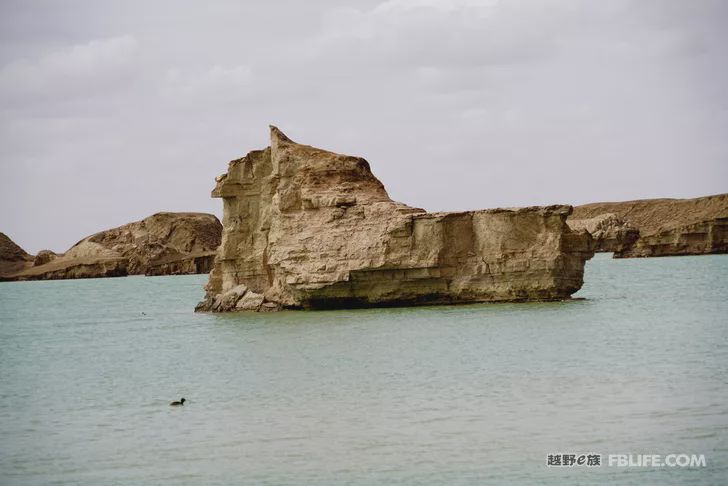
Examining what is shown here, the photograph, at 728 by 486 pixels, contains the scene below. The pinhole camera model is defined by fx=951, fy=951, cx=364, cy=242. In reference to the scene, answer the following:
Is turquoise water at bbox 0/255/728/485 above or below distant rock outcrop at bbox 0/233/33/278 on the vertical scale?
below

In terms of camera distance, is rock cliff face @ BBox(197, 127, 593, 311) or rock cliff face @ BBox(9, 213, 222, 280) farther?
rock cliff face @ BBox(9, 213, 222, 280)

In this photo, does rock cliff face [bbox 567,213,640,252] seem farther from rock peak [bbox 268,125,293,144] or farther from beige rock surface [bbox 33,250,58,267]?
rock peak [bbox 268,125,293,144]

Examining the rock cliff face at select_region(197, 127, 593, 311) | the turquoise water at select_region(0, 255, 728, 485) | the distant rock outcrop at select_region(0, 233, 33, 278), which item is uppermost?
the distant rock outcrop at select_region(0, 233, 33, 278)

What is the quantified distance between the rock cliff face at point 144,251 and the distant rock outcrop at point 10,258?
131 centimetres

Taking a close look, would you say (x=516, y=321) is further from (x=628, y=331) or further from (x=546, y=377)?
(x=546, y=377)

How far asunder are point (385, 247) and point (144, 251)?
102 meters

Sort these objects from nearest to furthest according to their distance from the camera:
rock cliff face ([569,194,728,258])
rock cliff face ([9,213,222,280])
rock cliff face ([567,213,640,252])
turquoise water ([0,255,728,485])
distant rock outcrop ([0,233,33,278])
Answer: turquoise water ([0,255,728,485]) < rock cliff face ([569,194,728,258]) < rock cliff face ([567,213,640,252]) < rock cliff face ([9,213,222,280]) < distant rock outcrop ([0,233,33,278])

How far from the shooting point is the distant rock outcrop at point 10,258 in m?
141

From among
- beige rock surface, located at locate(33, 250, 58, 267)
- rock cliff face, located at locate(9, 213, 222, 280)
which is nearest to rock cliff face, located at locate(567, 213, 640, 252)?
rock cliff face, located at locate(9, 213, 222, 280)

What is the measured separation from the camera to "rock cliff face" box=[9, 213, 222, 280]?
430 ft

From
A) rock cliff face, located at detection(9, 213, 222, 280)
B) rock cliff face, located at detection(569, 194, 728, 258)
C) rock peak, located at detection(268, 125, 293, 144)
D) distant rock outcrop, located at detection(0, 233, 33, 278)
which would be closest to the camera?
rock peak, located at detection(268, 125, 293, 144)

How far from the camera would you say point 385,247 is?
117 ft

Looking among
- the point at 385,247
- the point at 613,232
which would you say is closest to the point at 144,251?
the point at 613,232

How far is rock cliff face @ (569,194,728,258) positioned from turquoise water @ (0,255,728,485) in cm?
8288
